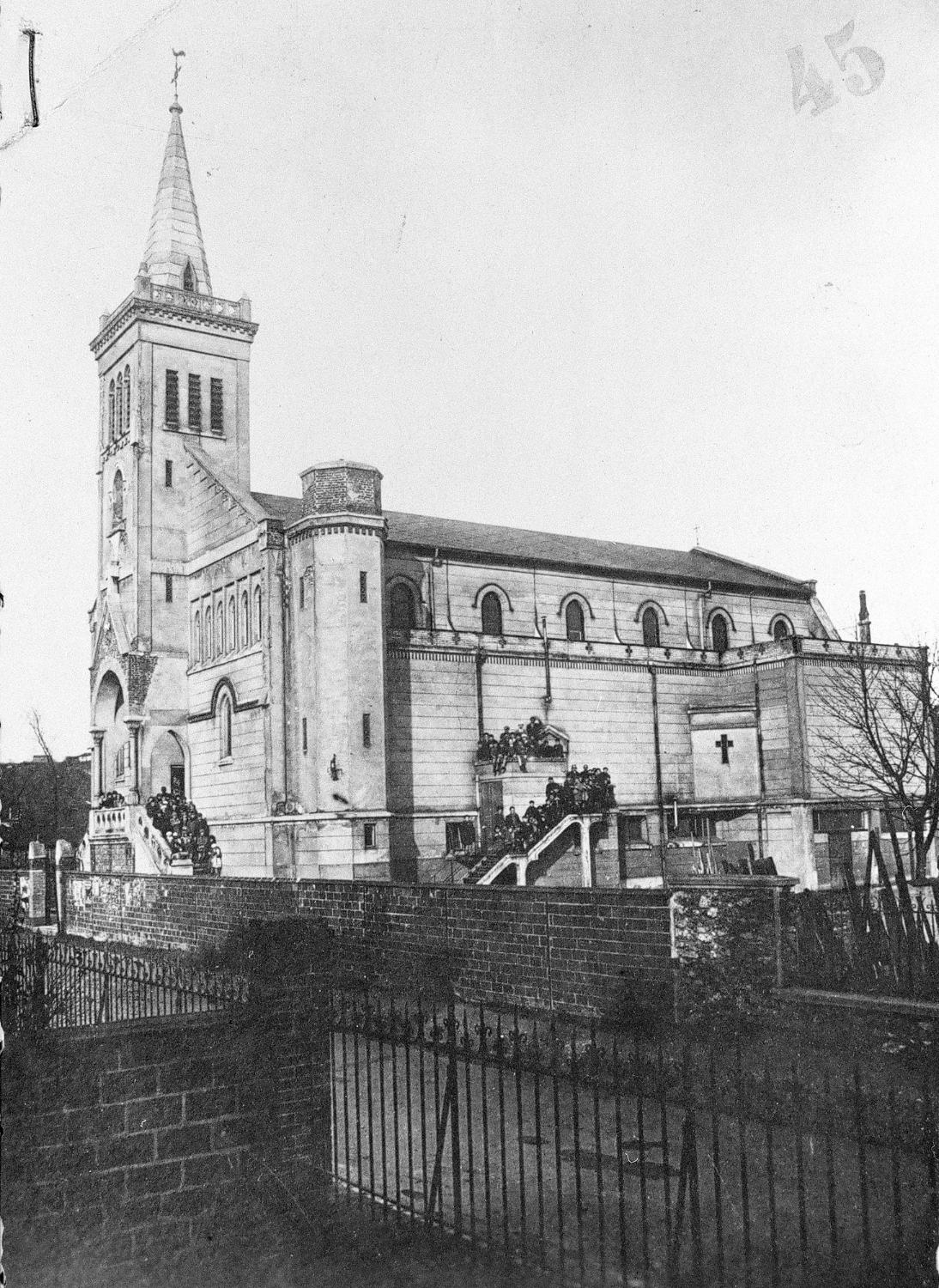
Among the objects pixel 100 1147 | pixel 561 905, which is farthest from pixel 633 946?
pixel 100 1147

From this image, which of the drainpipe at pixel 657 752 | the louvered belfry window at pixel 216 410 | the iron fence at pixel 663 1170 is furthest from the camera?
the louvered belfry window at pixel 216 410

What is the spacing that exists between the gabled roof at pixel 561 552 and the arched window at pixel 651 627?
4.64 feet

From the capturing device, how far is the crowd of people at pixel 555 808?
1197 inches

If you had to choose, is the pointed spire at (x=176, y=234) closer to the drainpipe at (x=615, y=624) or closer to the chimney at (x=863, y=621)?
the drainpipe at (x=615, y=624)

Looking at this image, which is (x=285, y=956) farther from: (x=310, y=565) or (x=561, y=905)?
(x=310, y=565)

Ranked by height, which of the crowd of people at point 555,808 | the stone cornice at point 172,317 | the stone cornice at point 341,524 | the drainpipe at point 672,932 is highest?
the stone cornice at point 172,317

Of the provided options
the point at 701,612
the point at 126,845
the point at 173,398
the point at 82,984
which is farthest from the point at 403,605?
the point at 82,984

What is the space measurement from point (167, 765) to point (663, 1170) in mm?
33770

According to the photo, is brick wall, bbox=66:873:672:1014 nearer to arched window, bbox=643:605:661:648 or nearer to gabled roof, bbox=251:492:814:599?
gabled roof, bbox=251:492:814:599

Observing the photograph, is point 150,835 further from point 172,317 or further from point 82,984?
point 82,984

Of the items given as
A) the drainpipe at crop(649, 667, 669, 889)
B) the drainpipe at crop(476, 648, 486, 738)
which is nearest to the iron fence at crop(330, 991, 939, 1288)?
the drainpipe at crop(476, 648, 486, 738)

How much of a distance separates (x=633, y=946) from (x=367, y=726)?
70.0ft

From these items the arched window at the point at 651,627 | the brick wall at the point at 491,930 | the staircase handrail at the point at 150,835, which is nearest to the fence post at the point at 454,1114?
the brick wall at the point at 491,930

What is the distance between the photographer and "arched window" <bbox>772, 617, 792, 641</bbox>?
49438 millimetres
